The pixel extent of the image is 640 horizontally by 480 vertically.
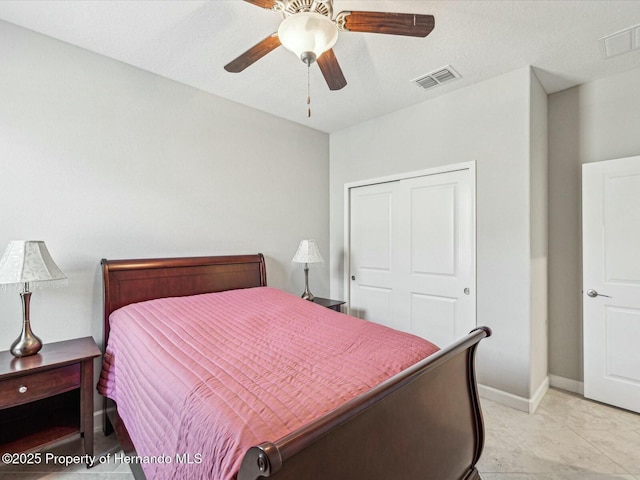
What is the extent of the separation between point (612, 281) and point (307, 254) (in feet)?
8.51

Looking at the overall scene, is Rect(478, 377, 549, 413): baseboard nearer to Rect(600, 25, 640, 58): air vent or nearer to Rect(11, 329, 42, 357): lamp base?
Rect(600, 25, 640, 58): air vent

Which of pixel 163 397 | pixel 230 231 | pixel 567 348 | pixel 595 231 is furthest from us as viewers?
pixel 230 231

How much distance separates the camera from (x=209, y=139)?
9.58 ft

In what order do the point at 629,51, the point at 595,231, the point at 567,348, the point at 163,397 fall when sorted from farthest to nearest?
the point at 567,348 < the point at 595,231 < the point at 629,51 < the point at 163,397

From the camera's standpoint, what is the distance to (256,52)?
5.62 feet

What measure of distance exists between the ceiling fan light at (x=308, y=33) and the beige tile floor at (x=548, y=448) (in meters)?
2.48

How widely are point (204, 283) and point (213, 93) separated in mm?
1742

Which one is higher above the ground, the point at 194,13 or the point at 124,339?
the point at 194,13

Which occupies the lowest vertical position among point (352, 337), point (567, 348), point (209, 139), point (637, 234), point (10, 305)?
point (567, 348)

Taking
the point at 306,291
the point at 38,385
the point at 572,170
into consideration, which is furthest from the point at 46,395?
the point at 572,170

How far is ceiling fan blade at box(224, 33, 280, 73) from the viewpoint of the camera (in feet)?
5.39

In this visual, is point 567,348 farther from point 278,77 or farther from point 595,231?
point 278,77

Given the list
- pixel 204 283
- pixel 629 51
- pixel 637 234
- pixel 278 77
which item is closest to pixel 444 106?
pixel 629 51

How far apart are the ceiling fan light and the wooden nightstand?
2096mm
